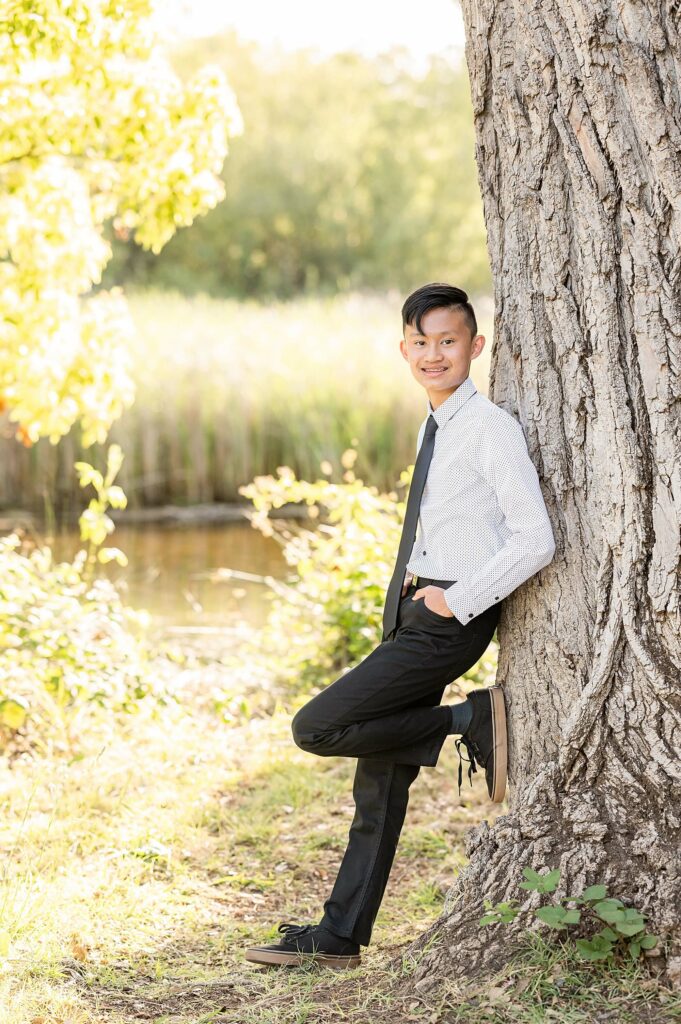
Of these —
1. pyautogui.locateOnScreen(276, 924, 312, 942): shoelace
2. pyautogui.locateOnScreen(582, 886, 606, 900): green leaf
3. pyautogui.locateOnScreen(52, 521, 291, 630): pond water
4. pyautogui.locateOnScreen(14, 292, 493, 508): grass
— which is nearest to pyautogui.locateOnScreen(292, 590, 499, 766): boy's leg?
pyautogui.locateOnScreen(276, 924, 312, 942): shoelace

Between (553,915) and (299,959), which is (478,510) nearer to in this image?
(553,915)

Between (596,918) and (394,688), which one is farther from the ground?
(394,688)

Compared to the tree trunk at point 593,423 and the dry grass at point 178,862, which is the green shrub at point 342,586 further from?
the tree trunk at point 593,423

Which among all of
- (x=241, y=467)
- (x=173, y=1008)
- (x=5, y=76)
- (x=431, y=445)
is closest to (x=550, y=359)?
(x=431, y=445)

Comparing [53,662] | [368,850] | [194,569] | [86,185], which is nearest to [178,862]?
[368,850]

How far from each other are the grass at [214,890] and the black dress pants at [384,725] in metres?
0.20

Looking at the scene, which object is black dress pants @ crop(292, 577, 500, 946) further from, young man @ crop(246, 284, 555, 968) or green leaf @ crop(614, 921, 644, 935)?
green leaf @ crop(614, 921, 644, 935)

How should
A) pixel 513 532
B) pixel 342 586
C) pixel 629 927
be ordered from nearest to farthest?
pixel 629 927, pixel 513 532, pixel 342 586

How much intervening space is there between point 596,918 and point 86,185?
398cm

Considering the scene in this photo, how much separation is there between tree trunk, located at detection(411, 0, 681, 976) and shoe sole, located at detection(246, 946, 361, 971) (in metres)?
0.35

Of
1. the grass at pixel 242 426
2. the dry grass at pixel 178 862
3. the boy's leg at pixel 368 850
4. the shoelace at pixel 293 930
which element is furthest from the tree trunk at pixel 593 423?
the grass at pixel 242 426

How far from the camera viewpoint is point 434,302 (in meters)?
3.02

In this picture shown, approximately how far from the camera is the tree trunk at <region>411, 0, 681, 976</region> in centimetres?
253

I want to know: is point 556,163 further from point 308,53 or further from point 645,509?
point 308,53
